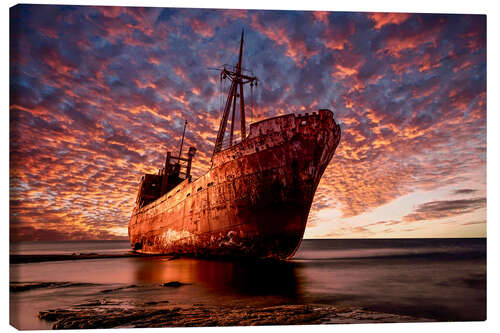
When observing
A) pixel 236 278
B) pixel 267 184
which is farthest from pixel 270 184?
pixel 236 278

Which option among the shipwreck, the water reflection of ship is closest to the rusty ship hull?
the shipwreck

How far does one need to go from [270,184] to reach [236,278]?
9.57ft

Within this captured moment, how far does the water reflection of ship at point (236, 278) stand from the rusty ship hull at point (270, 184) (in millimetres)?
441

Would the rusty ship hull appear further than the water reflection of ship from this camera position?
Yes

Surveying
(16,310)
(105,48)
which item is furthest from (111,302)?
(105,48)

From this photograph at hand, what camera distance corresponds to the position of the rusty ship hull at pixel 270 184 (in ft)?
29.2

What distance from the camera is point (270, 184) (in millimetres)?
9094

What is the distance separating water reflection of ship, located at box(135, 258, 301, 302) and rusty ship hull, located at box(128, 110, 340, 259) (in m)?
0.44

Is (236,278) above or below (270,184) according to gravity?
below

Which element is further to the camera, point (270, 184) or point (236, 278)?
point (270, 184)

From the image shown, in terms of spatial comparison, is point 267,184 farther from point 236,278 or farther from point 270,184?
Answer: point 236,278

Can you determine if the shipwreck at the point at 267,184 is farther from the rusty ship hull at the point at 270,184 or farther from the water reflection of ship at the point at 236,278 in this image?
the water reflection of ship at the point at 236,278

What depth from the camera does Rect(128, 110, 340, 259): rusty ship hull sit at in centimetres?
890

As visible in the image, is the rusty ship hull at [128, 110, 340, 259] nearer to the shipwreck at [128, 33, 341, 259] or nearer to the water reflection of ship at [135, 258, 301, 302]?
the shipwreck at [128, 33, 341, 259]
